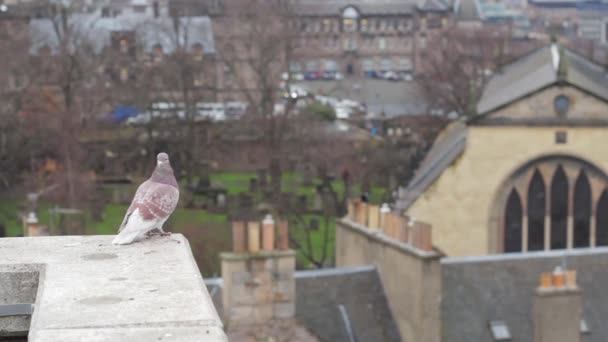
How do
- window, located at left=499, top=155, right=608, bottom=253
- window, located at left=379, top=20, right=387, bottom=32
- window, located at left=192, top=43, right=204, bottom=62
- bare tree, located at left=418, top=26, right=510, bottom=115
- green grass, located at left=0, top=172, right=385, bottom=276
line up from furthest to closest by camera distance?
window, located at left=379, top=20, right=387, bottom=32
bare tree, located at left=418, top=26, right=510, bottom=115
window, located at left=192, top=43, right=204, bottom=62
green grass, located at left=0, top=172, right=385, bottom=276
window, located at left=499, top=155, right=608, bottom=253

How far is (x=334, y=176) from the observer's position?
47.8 meters

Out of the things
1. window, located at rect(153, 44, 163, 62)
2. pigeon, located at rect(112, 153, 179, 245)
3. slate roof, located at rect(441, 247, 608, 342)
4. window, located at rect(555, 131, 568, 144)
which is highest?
window, located at rect(153, 44, 163, 62)

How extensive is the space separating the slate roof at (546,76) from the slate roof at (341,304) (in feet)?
33.9

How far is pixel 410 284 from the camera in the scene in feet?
54.4

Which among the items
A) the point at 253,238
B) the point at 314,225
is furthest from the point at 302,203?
the point at 253,238

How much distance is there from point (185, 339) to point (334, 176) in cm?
4405

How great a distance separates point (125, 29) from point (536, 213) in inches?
1433

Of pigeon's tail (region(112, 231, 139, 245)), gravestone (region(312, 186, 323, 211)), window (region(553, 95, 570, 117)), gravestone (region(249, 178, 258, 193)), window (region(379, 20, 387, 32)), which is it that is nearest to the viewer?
pigeon's tail (region(112, 231, 139, 245))

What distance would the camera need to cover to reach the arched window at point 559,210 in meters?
27.1

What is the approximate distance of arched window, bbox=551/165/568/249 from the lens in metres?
27.1

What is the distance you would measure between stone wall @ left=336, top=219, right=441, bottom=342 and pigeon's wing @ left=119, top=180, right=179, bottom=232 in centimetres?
1001

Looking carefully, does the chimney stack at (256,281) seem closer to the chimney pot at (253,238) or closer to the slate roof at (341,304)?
the chimney pot at (253,238)

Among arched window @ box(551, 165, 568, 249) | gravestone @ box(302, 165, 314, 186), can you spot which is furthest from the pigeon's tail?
gravestone @ box(302, 165, 314, 186)

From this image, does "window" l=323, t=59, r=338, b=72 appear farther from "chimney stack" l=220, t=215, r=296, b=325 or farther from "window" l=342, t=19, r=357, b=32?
"chimney stack" l=220, t=215, r=296, b=325
